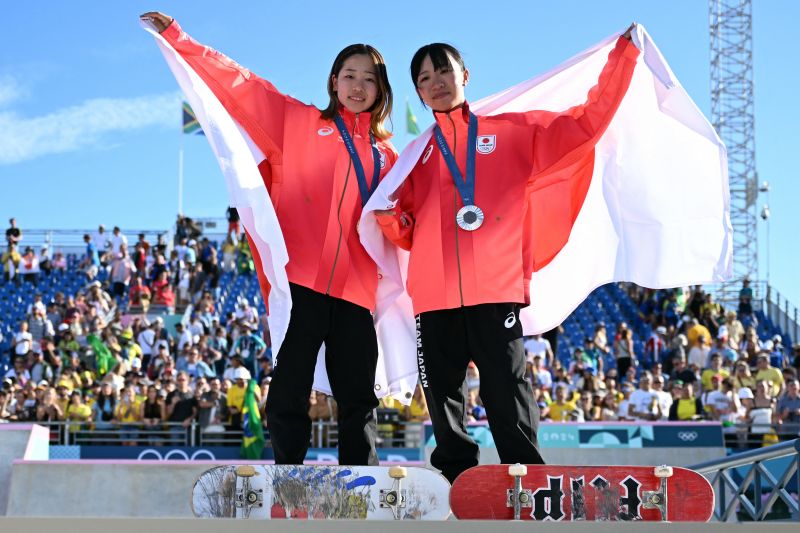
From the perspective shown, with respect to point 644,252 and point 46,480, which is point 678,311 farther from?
point 644,252

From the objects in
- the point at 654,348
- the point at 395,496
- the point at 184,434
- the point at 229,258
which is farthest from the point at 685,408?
the point at 229,258

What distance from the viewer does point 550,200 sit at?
523 centimetres

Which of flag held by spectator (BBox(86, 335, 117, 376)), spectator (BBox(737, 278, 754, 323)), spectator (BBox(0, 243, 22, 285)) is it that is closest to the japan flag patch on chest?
flag held by spectator (BBox(86, 335, 117, 376))

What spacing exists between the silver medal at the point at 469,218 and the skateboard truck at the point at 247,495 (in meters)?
1.55

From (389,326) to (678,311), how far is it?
13379 millimetres

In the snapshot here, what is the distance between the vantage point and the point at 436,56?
16.2 feet

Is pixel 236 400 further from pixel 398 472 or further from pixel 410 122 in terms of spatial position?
pixel 410 122

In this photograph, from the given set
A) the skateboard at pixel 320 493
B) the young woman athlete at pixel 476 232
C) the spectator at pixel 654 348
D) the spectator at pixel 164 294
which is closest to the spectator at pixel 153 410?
the spectator at pixel 654 348

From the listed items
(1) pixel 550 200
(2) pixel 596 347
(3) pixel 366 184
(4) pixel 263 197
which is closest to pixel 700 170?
(1) pixel 550 200

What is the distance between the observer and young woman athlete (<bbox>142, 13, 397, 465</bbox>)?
4801mm

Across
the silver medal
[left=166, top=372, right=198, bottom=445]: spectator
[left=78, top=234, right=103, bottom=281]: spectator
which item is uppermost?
[left=78, top=234, right=103, bottom=281]: spectator

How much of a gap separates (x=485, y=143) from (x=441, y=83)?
13.0 inches

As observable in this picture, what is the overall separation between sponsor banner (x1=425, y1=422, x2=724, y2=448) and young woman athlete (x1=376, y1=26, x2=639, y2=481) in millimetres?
6277

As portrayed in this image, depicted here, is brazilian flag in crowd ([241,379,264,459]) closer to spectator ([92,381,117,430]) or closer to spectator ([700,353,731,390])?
spectator ([92,381,117,430])
